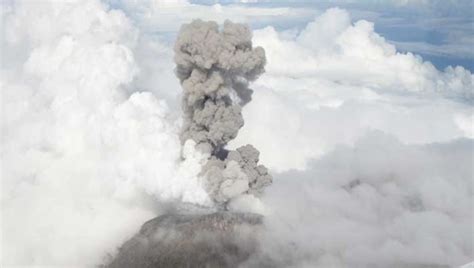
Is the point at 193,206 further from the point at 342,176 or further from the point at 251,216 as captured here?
the point at 342,176

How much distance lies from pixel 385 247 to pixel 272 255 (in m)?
15.0

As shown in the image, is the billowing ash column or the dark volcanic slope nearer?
the billowing ash column

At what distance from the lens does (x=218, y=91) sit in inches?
2692

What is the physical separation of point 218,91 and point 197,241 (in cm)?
2638

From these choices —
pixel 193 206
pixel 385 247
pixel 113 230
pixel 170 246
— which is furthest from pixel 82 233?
pixel 385 247

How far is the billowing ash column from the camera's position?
67625mm

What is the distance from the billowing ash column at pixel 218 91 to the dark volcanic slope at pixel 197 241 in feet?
30.9

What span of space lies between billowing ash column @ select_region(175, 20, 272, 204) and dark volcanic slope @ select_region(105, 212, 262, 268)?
9407 millimetres

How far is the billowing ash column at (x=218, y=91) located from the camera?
67625 mm

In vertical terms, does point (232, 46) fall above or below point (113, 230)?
above

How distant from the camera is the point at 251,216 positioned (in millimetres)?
79812

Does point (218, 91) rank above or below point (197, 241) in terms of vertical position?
above

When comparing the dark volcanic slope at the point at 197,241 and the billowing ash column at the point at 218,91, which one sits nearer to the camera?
the billowing ash column at the point at 218,91

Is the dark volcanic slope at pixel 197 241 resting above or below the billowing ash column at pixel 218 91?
below
